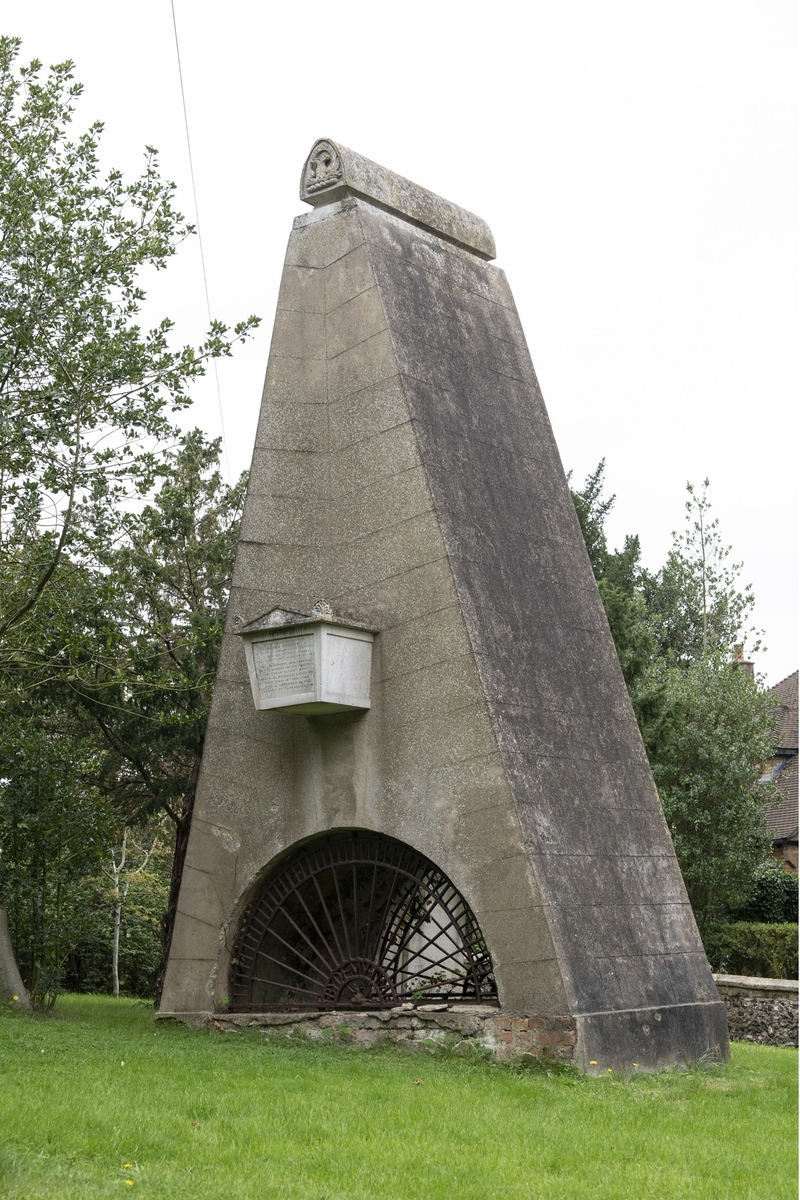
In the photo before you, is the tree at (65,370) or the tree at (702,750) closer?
the tree at (65,370)

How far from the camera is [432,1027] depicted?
381 inches

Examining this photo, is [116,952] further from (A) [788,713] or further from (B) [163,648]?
(A) [788,713]

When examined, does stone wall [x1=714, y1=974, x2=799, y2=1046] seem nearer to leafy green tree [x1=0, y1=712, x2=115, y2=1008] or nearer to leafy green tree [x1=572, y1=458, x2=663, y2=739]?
leafy green tree [x1=572, y1=458, x2=663, y2=739]

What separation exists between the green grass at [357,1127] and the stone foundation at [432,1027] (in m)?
0.20

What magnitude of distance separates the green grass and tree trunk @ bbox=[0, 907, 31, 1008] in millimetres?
2892

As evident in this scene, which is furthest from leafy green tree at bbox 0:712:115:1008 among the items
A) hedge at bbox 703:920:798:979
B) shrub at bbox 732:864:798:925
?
shrub at bbox 732:864:798:925

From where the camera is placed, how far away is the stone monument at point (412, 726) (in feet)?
32.0

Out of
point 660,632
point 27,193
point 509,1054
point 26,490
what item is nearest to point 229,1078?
point 509,1054

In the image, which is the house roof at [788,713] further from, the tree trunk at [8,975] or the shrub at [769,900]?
the tree trunk at [8,975]

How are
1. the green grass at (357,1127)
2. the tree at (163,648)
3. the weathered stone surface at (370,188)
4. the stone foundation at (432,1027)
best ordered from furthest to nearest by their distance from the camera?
1. the tree at (163,648)
2. the weathered stone surface at (370,188)
3. the stone foundation at (432,1027)
4. the green grass at (357,1127)

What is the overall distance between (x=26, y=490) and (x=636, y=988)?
21.5 ft

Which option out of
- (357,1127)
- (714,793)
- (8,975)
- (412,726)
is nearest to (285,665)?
(412,726)

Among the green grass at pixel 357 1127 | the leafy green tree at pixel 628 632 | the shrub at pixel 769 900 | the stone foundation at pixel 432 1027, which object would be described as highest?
the leafy green tree at pixel 628 632

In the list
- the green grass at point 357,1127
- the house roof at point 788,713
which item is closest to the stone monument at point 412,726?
the green grass at point 357,1127
